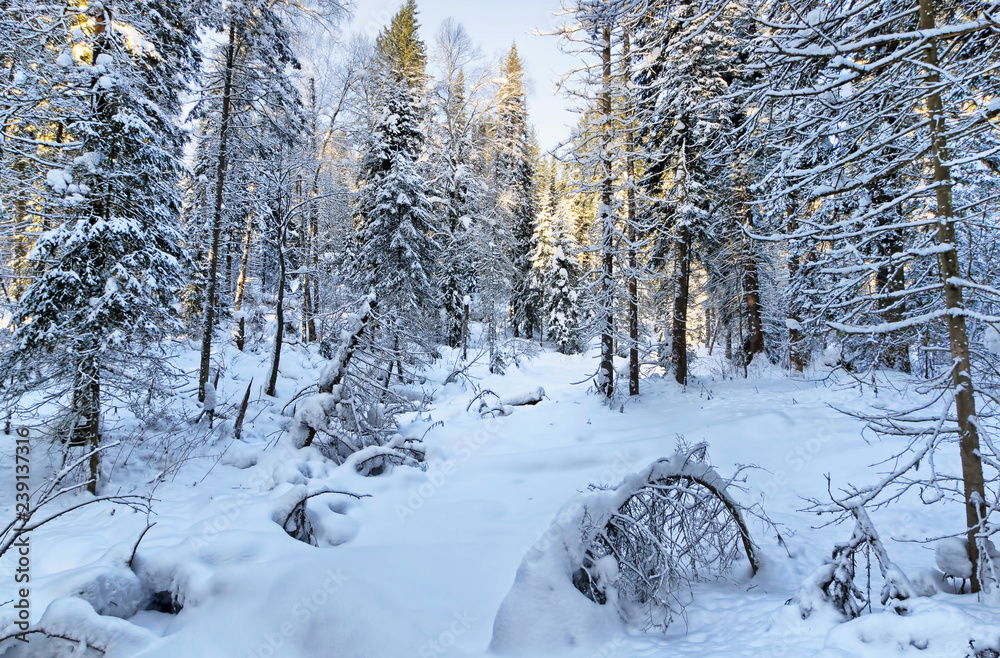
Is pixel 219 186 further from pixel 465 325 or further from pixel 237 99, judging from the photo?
pixel 465 325

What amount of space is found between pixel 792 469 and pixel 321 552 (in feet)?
24.7

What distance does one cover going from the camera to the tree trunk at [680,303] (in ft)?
41.5

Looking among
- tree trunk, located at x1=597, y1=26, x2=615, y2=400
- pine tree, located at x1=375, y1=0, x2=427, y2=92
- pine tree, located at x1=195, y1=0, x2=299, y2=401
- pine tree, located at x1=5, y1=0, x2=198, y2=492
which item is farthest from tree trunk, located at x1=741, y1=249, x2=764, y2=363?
pine tree, located at x1=375, y1=0, x2=427, y2=92

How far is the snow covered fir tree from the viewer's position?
327cm

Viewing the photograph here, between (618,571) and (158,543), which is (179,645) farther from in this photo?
(618,571)

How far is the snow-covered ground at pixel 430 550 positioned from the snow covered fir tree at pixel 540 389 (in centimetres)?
3

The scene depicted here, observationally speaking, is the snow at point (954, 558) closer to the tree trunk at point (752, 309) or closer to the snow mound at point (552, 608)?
the snow mound at point (552, 608)

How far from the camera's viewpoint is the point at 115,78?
6.94m

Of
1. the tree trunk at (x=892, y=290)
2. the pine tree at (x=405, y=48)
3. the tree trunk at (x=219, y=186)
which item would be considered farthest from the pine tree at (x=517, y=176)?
the tree trunk at (x=892, y=290)

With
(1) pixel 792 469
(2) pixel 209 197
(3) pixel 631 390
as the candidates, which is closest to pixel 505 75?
(2) pixel 209 197

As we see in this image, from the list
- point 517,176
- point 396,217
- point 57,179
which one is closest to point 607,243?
point 396,217

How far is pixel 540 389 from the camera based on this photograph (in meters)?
12.8

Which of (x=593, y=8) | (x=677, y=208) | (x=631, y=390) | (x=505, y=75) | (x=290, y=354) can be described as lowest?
(x=631, y=390)

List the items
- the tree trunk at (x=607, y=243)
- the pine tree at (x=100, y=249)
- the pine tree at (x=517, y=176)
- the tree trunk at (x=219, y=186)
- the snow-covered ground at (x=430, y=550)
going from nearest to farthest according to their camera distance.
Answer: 1. the snow-covered ground at (x=430, y=550)
2. the pine tree at (x=100, y=249)
3. the tree trunk at (x=219, y=186)
4. the tree trunk at (x=607, y=243)
5. the pine tree at (x=517, y=176)
